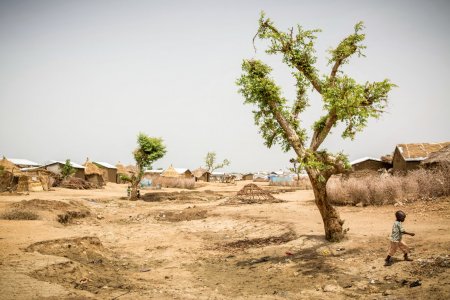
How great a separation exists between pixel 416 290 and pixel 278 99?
17.9ft

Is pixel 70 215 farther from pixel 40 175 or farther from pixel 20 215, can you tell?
pixel 40 175

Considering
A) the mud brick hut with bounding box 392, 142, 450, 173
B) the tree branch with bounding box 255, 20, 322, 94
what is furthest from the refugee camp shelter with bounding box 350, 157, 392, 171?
the tree branch with bounding box 255, 20, 322, 94

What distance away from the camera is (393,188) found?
48.3 ft

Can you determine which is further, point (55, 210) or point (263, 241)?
point (55, 210)

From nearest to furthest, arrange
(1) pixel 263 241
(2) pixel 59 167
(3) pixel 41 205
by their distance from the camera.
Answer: (1) pixel 263 241 < (3) pixel 41 205 < (2) pixel 59 167

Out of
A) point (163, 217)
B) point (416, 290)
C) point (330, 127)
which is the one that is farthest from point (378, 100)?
point (163, 217)

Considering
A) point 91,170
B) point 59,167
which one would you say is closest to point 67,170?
point 59,167

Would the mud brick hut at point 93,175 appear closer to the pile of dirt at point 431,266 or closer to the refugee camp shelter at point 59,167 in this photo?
the refugee camp shelter at point 59,167

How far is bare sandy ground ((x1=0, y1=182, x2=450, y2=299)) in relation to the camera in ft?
18.0

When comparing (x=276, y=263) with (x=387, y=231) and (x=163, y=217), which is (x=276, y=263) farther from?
(x=163, y=217)

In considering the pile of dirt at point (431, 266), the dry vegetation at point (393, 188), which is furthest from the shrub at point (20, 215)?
the dry vegetation at point (393, 188)

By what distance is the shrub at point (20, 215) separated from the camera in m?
12.1

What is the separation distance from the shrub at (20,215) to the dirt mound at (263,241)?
318 inches

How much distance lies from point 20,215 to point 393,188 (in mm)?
16383
